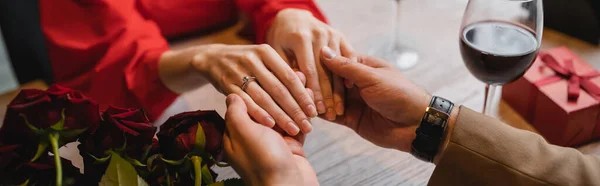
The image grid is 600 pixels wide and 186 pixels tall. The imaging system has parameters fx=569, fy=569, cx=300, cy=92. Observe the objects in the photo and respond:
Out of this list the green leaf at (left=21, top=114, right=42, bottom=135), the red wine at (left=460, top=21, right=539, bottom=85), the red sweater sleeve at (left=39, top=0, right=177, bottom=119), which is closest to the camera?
the green leaf at (left=21, top=114, right=42, bottom=135)

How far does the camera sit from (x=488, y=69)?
81 cm

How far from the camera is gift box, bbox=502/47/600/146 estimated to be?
2.80ft

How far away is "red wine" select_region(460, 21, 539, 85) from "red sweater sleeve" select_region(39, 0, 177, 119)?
1.71 ft

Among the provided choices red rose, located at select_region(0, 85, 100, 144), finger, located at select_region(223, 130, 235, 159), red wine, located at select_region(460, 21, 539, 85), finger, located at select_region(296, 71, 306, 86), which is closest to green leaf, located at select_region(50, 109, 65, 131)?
red rose, located at select_region(0, 85, 100, 144)

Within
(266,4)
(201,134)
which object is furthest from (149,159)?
(266,4)

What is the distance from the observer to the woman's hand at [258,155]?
0.65 meters

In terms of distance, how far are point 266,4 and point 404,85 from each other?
0.37 metres

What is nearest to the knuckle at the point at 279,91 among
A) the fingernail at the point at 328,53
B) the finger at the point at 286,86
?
the finger at the point at 286,86

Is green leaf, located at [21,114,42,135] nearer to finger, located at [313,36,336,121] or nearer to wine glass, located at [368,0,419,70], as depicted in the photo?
finger, located at [313,36,336,121]

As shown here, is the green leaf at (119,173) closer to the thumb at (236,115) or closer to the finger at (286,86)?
the thumb at (236,115)

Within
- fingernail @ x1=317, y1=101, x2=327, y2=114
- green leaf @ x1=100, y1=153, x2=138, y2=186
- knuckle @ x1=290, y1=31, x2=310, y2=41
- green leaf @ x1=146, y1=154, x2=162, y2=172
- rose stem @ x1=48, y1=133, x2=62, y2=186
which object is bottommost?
fingernail @ x1=317, y1=101, x2=327, y2=114

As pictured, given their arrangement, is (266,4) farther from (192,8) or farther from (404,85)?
(404,85)

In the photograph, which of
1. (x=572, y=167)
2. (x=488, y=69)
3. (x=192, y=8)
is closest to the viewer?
(x=572, y=167)

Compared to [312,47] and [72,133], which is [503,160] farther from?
[72,133]
